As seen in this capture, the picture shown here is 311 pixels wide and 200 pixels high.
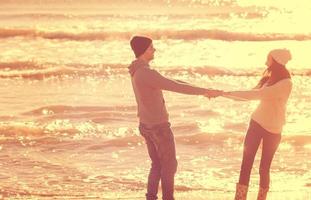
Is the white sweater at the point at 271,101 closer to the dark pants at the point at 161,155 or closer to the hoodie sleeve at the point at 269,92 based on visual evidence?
the hoodie sleeve at the point at 269,92

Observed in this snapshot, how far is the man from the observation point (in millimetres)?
7758

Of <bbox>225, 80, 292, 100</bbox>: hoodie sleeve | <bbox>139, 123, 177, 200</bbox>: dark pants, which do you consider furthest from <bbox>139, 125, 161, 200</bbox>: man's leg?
<bbox>225, 80, 292, 100</bbox>: hoodie sleeve

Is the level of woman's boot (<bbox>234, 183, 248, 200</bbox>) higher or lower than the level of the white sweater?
lower

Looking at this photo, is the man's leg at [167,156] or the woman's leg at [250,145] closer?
the man's leg at [167,156]

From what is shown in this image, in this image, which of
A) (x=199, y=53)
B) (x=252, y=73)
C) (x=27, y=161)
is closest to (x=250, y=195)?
(x=27, y=161)

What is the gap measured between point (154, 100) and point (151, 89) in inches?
5.0

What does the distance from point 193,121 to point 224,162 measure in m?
3.15

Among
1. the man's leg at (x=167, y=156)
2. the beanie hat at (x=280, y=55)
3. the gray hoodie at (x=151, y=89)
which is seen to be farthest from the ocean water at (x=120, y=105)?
the beanie hat at (x=280, y=55)

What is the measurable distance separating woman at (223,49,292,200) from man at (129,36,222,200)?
634 mm

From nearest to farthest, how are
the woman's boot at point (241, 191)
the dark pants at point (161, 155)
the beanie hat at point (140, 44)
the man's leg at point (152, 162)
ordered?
1. the beanie hat at point (140, 44)
2. the dark pants at point (161, 155)
3. the man's leg at point (152, 162)
4. the woman's boot at point (241, 191)

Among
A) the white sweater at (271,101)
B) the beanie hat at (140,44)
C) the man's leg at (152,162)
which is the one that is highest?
the beanie hat at (140,44)

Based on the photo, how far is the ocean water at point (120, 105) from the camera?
37.1ft

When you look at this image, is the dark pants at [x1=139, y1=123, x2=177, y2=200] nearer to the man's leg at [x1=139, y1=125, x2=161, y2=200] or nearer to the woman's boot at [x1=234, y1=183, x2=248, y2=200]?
the man's leg at [x1=139, y1=125, x2=161, y2=200]

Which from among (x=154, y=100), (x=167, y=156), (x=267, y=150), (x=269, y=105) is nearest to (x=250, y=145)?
(x=267, y=150)
